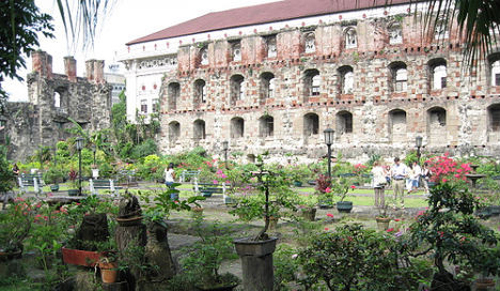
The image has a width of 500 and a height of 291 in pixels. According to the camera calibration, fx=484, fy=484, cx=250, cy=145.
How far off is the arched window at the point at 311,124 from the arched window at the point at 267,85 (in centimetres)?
306

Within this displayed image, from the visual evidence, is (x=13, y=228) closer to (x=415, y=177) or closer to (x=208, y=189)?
(x=208, y=189)

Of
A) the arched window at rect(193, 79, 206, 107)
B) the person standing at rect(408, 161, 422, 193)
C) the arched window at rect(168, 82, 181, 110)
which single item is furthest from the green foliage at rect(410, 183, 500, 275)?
the arched window at rect(168, 82, 181, 110)

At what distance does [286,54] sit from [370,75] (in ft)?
18.4

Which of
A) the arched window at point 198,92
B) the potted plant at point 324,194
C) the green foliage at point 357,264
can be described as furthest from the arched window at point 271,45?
the green foliage at point 357,264

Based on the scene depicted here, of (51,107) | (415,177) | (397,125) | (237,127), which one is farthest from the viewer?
(51,107)

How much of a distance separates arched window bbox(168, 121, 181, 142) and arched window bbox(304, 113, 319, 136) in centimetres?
1006

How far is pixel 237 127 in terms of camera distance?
3253cm

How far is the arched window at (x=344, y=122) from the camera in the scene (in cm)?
2858

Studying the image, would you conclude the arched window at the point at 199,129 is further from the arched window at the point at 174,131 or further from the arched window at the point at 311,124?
the arched window at the point at 311,124

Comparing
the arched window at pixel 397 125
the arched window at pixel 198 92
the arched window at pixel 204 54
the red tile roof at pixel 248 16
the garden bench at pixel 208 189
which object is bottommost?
the garden bench at pixel 208 189

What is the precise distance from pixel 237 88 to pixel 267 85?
2.25m

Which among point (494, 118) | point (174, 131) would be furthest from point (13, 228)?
point (174, 131)

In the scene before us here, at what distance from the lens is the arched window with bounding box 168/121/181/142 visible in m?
34.8

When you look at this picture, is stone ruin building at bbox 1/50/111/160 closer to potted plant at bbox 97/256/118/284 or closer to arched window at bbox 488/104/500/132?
arched window at bbox 488/104/500/132
